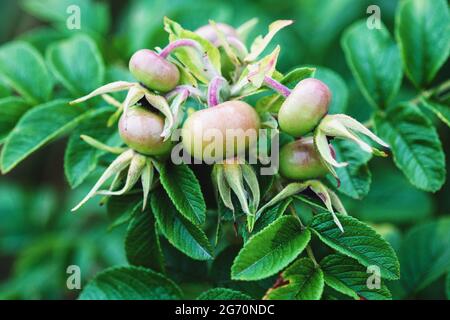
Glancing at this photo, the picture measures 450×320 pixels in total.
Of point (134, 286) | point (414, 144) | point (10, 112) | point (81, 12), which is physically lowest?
point (134, 286)

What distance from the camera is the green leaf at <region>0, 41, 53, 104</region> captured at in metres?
2.69

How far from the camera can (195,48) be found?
203 cm

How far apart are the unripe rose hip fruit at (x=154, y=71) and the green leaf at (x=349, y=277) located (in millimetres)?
775

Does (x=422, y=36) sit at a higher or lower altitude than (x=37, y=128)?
higher

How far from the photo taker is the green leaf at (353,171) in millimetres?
2240

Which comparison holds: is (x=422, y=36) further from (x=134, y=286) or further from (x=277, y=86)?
(x=134, y=286)

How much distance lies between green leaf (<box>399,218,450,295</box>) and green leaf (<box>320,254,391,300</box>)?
2.52 feet

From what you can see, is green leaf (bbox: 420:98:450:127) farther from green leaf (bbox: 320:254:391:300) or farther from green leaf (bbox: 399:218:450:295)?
green leaf (bbox: 320:254:391:300)

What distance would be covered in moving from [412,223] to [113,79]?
1.98 meters

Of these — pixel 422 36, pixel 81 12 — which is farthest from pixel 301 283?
pixel 81 12

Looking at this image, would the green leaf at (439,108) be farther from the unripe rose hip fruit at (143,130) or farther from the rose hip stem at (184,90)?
the unripe rose hip fruit at (143,130)

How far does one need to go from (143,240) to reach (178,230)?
0.19 metres

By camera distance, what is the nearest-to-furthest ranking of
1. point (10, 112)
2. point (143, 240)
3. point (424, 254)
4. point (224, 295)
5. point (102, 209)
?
point (224, 295)
point (143, 240)
point (10, 112)
point (424, 254)
point (102, 209)

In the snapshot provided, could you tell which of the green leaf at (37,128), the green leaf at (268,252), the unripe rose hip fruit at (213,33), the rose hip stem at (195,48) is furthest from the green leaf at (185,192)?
the green leaf at (37,128)
